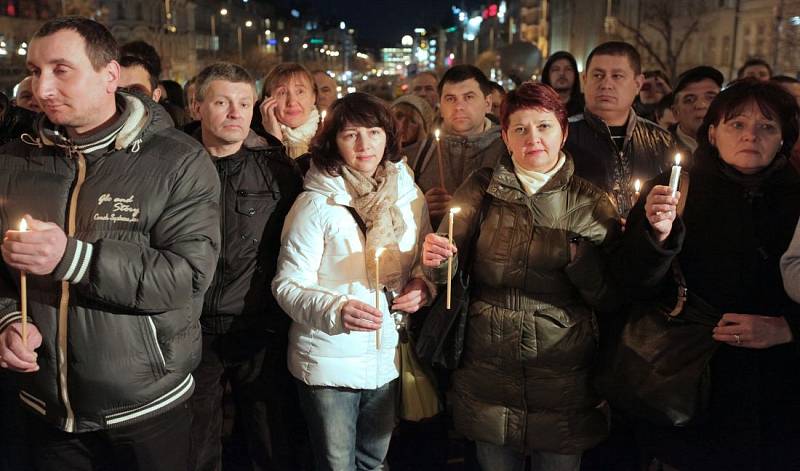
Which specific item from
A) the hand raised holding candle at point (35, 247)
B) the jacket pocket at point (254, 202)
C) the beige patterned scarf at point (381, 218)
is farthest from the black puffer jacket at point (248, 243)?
the hand raised holding candle at point (35, 247)

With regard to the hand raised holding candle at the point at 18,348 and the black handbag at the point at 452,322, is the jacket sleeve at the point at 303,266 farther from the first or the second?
the hand raised holding candle at the point at 18,348

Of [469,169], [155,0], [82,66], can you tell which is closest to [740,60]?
[469,169]

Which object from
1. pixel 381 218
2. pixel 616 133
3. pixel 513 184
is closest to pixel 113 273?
pixel 381 218

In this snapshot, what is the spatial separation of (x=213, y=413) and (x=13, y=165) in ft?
5.78

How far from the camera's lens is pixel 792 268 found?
9.08ft

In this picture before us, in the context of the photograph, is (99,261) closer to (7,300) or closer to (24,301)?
(24,301)

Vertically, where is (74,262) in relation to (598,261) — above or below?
above

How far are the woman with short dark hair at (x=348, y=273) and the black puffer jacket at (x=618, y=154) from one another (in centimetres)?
142

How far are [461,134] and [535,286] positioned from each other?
2140 millimetres

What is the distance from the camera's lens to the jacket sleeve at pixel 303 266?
3279mm

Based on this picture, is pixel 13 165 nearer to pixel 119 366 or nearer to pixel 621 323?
pixel 119 366

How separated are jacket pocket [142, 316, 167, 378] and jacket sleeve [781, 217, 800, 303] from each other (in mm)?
2645

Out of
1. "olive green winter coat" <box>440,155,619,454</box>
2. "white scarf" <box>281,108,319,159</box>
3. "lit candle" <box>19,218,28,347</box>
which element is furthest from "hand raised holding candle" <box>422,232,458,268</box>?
"white scarf" <box>281,108,319,159</box>

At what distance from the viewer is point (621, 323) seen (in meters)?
3.40
